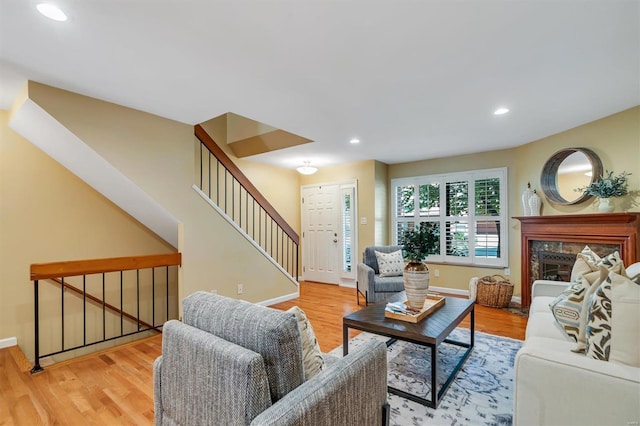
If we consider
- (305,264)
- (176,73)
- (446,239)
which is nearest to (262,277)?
(305,264)

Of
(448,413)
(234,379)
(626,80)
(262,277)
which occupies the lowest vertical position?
(448,413)

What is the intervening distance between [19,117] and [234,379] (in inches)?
134

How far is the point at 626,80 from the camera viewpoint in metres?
2.51

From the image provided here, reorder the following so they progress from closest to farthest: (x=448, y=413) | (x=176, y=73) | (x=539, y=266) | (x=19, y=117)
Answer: (x=448, y=413), (x=176, y=73), (x=19, y=117), (x=539, y=266)

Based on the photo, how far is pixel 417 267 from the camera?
2.51m

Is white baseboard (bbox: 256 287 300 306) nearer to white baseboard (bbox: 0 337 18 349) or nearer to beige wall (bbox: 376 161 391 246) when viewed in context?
beige wall (bbox: 376 161 391 246)

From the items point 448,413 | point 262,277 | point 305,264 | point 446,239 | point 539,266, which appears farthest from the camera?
point 305,264

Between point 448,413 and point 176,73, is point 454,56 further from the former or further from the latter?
point 448,413

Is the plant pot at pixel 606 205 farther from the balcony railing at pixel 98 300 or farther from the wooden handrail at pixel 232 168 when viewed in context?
the balcony railing at pixel 98 300

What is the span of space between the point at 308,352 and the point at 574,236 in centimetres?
389

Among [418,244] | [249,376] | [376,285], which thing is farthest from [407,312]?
[376,285]

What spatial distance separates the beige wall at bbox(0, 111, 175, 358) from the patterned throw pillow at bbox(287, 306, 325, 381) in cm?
351

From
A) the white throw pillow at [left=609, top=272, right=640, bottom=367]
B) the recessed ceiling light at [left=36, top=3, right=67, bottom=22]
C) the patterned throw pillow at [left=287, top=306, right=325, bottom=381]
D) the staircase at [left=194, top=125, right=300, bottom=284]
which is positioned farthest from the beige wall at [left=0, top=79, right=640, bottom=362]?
the white throw pillow at [left=609, top=272, right=640, bottom=367]

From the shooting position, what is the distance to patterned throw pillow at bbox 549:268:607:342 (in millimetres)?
1625
